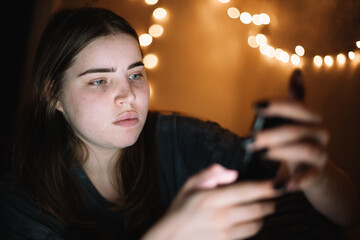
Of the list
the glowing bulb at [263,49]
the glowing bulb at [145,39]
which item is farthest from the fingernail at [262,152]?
the glowing bulb at [145,39]

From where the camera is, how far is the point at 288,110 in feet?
1.09

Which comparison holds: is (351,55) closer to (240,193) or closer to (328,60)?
(328,60)

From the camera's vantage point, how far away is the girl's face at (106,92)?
62cm

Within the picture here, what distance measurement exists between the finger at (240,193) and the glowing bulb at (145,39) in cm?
106

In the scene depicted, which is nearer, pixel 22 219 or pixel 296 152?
pixel 296 152

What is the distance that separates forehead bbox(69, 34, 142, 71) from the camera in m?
0.62

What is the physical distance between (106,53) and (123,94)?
11cm

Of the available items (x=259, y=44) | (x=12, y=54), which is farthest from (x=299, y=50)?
(x=12, y=54)

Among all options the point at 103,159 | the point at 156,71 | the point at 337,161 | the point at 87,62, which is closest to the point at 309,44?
the point at 337,161

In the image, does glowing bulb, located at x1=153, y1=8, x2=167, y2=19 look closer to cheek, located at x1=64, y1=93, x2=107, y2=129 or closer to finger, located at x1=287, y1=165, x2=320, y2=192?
cheek, located at x1=64, y1=93, x2=107, y2=129

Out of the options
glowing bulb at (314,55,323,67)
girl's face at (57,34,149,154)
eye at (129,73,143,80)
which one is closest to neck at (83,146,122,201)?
girl's face at (57,34,149,154)

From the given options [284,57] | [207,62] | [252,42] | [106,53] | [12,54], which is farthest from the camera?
[207,62]

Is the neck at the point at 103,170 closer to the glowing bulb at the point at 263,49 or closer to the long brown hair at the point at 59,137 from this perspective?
the long brown hair at the point at 59,137

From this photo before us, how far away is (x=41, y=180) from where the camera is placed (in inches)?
27.4
